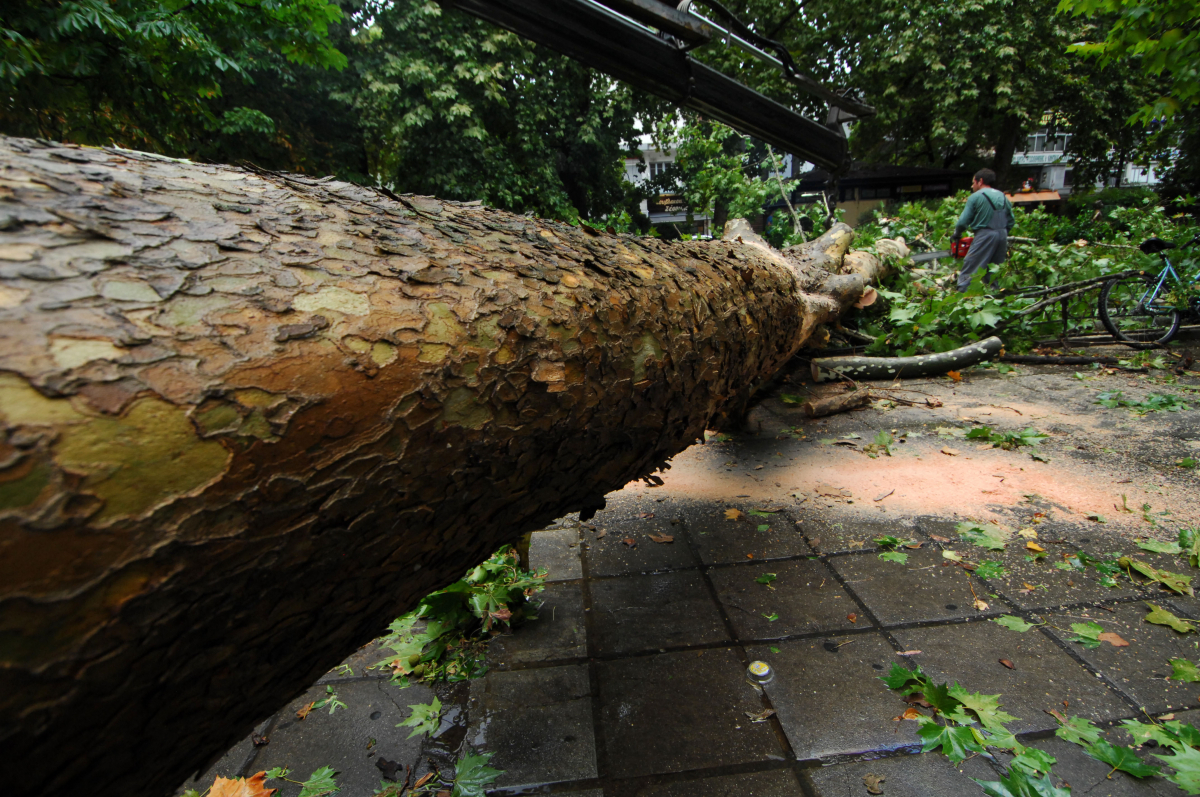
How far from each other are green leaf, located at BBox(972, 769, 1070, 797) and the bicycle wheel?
22.4 feet

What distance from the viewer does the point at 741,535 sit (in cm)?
300

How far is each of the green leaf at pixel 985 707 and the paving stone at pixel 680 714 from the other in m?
Answer: 0.62

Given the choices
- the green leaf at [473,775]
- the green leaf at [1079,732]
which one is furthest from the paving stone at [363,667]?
the green leaf at [1079,732]

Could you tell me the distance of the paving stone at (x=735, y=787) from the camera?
1.56 metres

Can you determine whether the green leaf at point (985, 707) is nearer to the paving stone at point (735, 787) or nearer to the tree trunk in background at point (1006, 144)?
the paving stone at point (735, 787)

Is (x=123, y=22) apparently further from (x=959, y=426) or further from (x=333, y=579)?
(x=959, y=426)

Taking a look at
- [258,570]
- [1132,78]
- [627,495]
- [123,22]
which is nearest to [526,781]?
[258,570]

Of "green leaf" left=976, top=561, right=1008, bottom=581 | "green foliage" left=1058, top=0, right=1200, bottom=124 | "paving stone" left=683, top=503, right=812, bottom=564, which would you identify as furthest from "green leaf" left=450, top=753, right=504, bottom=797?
"green foliage" left=1058, top=0, right=1200, bottom=124

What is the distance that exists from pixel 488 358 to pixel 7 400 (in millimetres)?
652

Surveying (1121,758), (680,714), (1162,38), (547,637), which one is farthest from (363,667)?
(1162,38)

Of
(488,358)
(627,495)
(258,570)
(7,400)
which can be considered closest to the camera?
(7,400)

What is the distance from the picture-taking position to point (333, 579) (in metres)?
0.96

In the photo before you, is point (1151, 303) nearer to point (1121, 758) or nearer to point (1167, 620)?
point (1167, 620)

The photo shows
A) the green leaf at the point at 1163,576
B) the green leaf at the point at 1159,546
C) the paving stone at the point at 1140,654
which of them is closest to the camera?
the paving stone at the point at 1140,654
